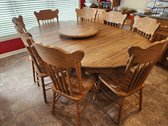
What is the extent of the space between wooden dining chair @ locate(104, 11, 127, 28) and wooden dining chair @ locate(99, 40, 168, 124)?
3.43 ft

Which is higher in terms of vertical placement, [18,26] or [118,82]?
[18,26]

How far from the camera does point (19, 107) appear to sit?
6.02 feet

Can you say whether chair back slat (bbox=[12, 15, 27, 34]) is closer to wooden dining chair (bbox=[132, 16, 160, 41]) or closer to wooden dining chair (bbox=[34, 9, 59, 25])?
wooden dining chair (bbox=[34, 9, 59, 25])

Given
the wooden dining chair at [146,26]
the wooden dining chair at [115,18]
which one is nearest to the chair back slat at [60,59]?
the wooden dining chair at [146,26]

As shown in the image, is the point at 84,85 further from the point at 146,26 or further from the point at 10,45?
the point at 10,45

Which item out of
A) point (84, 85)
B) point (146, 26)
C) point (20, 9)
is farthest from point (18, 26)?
point (20, 9)

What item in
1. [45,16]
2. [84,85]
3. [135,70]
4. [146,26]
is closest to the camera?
[135,70]

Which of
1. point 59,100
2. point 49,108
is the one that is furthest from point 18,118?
point 59,100

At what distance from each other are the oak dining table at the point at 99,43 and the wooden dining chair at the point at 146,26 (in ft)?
0.53

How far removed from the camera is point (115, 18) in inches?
93.7

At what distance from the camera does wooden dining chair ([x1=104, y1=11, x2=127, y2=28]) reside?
226cm

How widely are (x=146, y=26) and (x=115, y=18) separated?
63 centimetres

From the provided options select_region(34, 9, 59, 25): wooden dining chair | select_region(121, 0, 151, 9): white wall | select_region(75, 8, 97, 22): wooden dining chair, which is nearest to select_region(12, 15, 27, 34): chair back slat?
select_region(34, 9, 59, 25): wooden dining chair

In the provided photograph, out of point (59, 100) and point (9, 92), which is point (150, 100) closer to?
point (59, 100)
